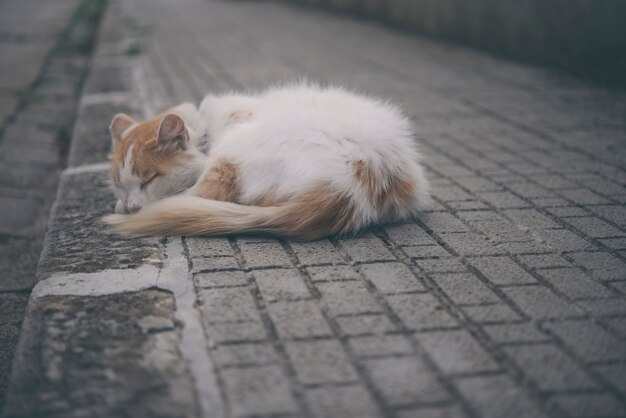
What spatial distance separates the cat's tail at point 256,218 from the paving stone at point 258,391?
35.8 inches

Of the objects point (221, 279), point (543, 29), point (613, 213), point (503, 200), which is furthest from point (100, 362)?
point (543, 29)

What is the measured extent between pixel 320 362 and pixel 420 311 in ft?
1.55

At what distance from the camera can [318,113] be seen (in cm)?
301

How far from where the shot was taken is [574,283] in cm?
242

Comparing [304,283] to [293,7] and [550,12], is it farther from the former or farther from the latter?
[293,7]

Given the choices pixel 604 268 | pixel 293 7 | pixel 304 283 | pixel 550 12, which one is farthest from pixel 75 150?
pixel 293 7

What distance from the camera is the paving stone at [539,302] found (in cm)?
220

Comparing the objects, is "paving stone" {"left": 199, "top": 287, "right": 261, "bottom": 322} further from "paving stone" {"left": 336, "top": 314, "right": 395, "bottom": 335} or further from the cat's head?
the cat's head

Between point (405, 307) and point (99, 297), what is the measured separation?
3.63 ft

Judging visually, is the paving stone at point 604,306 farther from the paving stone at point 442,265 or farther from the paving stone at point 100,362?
the paving stone at point 100,362

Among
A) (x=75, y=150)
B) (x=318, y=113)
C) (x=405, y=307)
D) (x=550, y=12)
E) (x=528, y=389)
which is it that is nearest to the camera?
(x=528, y=389)

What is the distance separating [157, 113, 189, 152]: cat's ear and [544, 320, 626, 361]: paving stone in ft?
6.13

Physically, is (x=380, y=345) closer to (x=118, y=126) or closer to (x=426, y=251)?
(x=426, y=251)

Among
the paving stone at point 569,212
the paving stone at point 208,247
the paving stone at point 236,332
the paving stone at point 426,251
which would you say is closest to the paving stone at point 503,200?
the paving stone at point 569,212
